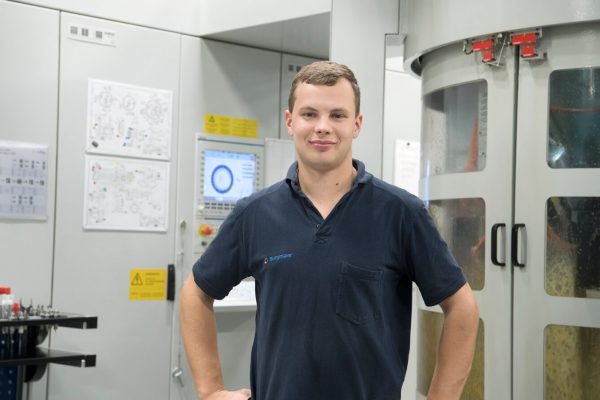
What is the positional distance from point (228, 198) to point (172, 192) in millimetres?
357

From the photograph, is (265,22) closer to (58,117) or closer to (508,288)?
(58,117)

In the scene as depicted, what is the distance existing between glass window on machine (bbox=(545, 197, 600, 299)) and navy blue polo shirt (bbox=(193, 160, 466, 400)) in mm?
980

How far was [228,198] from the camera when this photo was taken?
4.32 metres

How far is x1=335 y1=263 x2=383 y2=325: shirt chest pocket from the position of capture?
5.59 ft

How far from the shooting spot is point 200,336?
1941 mm

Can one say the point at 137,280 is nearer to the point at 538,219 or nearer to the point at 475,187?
the point at 475,187

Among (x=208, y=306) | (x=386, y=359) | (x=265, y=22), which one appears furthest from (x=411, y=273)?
(x=265, y=22)

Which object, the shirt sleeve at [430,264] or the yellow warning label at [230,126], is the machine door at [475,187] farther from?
the yellow warning label at [230,126]

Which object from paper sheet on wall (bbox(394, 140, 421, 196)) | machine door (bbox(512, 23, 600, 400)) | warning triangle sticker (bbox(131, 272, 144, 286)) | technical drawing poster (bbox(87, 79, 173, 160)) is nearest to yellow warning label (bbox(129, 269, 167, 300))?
warning triangle sticker (bbox(131, 272, 144, 286))

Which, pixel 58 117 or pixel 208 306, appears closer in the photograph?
pixel 208 306

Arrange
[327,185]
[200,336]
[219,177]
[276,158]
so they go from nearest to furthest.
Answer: [327,185], [200,336], [219,177], [276,158]

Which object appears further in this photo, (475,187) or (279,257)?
(475,187)

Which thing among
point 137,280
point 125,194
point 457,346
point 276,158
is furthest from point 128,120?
point 457,346

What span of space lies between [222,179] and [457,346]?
268 centimetres
